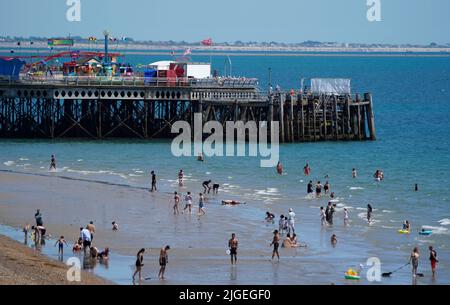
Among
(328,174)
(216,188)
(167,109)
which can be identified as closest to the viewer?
(216,188)

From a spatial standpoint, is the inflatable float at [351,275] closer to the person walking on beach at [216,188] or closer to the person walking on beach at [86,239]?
the person walking on beach at [86,239]

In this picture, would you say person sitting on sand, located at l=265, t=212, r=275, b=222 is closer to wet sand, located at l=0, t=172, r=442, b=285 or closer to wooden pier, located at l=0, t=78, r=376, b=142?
wet sand, located at l=0, t=172, r=442, b=285

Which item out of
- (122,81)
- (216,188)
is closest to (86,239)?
(216,188)

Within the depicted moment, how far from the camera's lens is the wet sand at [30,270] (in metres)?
26.7

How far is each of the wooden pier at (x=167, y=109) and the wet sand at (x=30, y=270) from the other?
30.2 meters

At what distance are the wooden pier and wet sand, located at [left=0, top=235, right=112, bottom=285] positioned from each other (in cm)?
3017

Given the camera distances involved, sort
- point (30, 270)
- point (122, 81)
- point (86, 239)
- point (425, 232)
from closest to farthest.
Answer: point (30, 270), point (86, 239), point (425, 232), point (122, 81)

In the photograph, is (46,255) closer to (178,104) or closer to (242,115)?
(242,115)

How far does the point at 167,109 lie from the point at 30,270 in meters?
36.3

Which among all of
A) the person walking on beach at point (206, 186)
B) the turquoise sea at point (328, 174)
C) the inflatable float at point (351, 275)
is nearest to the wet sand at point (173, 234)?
the inflatable float at point (351, 275)

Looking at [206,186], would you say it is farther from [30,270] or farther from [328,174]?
[30,270]

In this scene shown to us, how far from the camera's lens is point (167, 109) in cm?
6419
